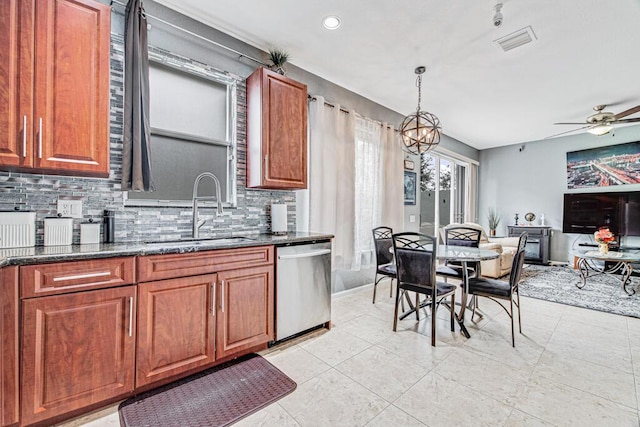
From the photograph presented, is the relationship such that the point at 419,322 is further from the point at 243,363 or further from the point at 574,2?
the point at 574,2

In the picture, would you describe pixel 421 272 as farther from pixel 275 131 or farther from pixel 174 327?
pixel 174 327

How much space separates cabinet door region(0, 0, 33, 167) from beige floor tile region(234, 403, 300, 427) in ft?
Answer: 6.07

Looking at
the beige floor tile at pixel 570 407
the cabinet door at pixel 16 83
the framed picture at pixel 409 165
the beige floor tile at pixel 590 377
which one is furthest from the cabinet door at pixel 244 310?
the framed picture at pixel 409 165

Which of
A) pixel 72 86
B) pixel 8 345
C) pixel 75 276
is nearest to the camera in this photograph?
pixel 8 345

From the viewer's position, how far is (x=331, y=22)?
2496 mm

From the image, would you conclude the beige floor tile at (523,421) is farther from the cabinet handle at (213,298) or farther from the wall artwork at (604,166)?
the wall artwork at (604,166)

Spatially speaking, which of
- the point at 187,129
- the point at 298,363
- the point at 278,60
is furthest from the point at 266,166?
the point at 298,363

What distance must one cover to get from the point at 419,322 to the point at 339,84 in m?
2.98

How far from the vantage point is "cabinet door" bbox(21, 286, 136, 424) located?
1.39 m

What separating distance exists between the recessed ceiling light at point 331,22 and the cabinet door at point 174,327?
2292 mm

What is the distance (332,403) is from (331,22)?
9.56ft

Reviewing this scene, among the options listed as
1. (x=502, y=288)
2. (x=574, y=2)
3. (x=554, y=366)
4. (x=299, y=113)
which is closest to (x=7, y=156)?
(x=299, y=113)

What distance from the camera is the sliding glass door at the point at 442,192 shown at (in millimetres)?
5453

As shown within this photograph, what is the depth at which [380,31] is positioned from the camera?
261cm
